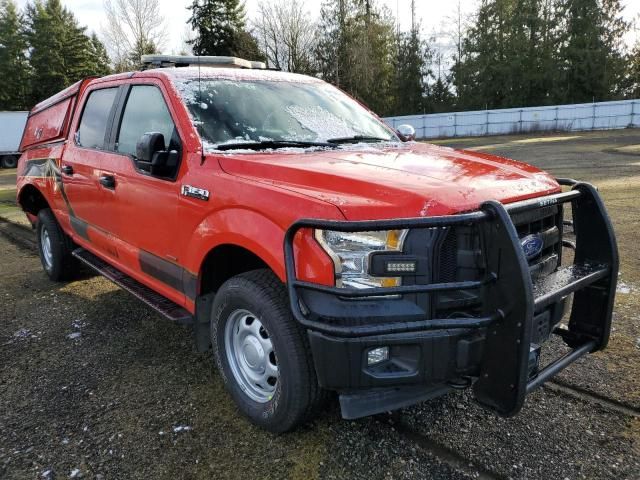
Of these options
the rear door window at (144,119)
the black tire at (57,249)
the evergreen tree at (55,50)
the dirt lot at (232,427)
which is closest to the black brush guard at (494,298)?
the dirt lot at (232,427)

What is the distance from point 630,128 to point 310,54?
2264 cm

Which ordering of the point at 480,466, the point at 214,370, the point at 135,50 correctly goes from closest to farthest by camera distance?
the point at 480,466
the point at 214,370
the point at 135,50

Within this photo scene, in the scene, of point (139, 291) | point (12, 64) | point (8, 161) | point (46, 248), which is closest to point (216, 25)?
point (12, 64)

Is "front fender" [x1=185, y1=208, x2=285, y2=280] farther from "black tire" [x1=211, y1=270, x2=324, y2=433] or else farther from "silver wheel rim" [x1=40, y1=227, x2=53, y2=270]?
"silver wheel rim" [x1=40, y1=227, x2=53, y2=270]

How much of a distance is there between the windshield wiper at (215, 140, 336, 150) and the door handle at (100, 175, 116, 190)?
1.23 m

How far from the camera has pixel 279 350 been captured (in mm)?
2492

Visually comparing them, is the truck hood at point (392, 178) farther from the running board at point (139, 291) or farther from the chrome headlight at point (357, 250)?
the running board at point (139, 291)

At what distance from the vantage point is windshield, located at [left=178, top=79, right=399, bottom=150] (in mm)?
3266

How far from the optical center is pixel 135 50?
3850cm

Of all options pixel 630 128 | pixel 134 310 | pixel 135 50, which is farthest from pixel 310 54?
pixel 134 310

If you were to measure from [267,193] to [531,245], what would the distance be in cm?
130

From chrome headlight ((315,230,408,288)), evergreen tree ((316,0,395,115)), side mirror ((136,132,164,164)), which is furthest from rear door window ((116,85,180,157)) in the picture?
evergreen tree ((316,0,395,115))

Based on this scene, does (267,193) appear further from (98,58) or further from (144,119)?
(98,58)

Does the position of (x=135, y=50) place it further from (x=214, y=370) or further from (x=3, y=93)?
(x=214, y=370)
